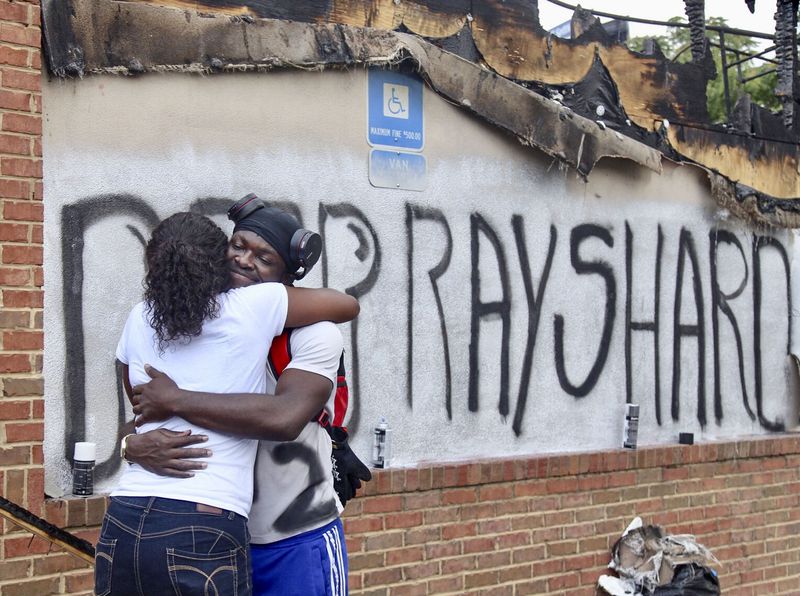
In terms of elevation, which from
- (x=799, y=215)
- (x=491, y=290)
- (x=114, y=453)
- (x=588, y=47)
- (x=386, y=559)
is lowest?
(x=386, y=559)

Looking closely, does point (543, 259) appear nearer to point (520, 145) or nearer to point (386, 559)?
point (520, 145)

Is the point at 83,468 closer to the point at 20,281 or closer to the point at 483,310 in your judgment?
the point at 20,281

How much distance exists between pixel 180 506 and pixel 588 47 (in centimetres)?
443

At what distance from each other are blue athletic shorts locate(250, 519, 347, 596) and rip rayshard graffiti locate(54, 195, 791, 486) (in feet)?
4.95

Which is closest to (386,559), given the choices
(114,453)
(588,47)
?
(114,453)

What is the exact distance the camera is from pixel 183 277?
2.89m

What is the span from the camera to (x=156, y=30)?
4441 mm

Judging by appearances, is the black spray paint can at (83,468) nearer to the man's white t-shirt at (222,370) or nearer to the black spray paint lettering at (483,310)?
the man's white t-shirt at (222,370)

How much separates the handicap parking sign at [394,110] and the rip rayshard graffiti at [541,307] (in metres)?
0.34

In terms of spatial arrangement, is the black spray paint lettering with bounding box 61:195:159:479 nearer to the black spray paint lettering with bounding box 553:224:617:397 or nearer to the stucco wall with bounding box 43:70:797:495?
the stucco wall with bounding box 43:70:797:495

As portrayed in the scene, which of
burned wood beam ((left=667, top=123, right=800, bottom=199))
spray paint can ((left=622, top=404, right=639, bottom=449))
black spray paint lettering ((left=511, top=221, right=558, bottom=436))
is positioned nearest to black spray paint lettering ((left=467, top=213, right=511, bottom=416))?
black spray paint lettering ((left=511, top=221, right=558, bottom=436))

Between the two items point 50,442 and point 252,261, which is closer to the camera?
point 252,261

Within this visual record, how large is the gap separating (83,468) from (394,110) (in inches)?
90.1

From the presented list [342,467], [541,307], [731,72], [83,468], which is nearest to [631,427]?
[541,307]
